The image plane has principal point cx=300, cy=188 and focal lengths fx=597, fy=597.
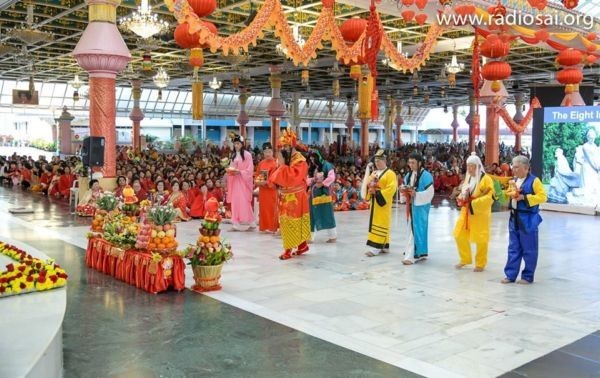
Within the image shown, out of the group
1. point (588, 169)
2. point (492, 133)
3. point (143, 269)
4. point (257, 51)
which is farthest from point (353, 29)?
point (492, 133)

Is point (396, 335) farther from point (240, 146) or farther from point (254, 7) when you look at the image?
point (254, 7)

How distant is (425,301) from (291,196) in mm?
2358

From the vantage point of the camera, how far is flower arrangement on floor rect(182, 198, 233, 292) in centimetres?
530

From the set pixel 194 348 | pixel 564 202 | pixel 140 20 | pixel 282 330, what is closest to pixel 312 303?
pixel 282 330

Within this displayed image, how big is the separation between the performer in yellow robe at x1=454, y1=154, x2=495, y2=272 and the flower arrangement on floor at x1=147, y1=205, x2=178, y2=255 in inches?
117

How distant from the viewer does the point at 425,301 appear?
16.8 feet

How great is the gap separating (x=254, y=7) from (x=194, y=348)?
A: 410 inches

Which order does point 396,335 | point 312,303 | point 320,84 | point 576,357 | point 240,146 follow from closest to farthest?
point 576,357
point 396,335
point 312,303
point 240,146
point 320,84

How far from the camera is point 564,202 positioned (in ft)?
40.9

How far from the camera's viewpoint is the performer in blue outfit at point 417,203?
21.7 feet

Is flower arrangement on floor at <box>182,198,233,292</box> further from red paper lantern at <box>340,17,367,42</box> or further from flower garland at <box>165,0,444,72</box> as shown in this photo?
red paper lantern at <box>340,17,367,42</box>

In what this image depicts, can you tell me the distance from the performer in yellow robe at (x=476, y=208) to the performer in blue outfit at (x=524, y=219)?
1.50 feet

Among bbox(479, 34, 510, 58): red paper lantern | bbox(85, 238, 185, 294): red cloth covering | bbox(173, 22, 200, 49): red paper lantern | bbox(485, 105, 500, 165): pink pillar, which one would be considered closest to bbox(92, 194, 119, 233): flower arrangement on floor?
bbox(85, 238, 185, 294): red cloth covering

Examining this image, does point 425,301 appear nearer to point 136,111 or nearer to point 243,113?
point 243,113
